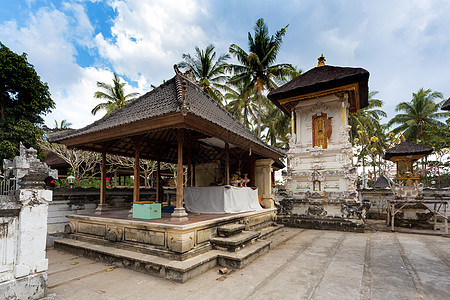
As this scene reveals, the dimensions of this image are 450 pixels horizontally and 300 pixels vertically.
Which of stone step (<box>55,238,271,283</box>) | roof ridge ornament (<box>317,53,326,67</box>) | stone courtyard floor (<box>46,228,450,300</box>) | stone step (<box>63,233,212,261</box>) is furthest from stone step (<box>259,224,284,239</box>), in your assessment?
roof ridge ornament (<box>317,53,326,67</box>)

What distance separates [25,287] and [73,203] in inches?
204

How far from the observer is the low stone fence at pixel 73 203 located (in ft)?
24.8

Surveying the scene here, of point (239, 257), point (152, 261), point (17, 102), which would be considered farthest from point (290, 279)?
point (17, 102)

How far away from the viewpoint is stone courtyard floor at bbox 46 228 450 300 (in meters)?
3.96

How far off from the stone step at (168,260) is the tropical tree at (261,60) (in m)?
16.3

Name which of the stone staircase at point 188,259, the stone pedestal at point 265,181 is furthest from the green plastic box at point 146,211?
the stone pedestal at point 265,181

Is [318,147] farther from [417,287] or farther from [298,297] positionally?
[298,297]

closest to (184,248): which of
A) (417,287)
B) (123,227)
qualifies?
(123,227)

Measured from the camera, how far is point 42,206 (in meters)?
3.69

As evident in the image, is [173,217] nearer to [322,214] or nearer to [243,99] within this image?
[322,214]

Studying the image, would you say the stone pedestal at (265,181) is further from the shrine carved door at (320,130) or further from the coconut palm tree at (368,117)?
the coconut palm tree at (368,117)

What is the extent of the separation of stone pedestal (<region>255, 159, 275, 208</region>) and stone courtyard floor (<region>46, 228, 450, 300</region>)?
3665 mm

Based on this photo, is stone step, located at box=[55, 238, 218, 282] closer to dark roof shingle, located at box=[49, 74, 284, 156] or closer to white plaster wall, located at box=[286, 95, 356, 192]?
dark roof shingle, located at box=[49, 74, 284, 156]

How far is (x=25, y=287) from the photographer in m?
3.43
